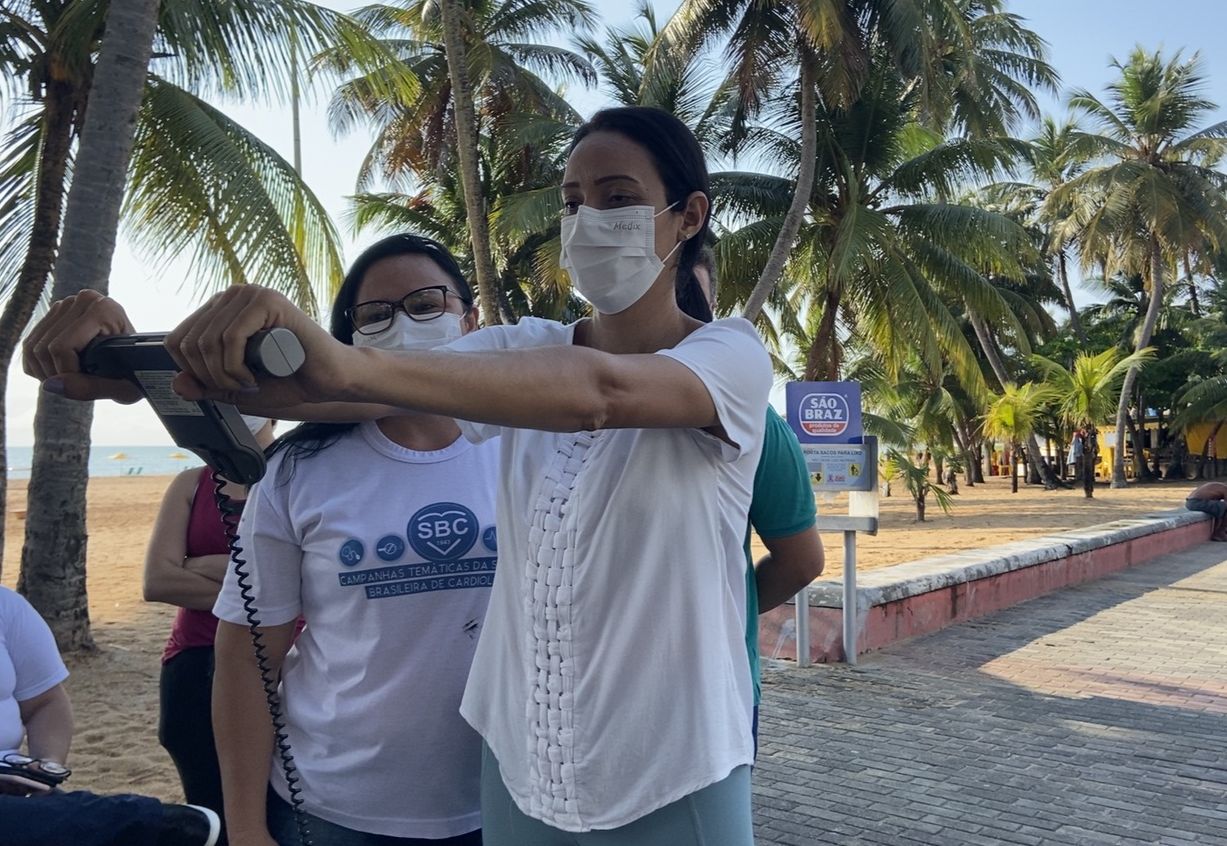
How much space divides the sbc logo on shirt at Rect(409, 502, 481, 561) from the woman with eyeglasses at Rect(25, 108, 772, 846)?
1.14ft

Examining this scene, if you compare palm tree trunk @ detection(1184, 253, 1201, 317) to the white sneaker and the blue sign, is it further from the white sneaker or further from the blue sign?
the white sneaker

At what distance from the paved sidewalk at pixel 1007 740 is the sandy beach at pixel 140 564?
181 cm

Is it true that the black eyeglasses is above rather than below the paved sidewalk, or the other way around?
above

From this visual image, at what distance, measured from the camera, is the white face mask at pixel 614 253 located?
5.11 feet

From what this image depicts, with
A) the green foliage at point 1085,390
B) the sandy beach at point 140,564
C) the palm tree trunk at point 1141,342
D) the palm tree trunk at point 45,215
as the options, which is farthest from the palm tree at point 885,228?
the palm tree trunk at point 1141,342

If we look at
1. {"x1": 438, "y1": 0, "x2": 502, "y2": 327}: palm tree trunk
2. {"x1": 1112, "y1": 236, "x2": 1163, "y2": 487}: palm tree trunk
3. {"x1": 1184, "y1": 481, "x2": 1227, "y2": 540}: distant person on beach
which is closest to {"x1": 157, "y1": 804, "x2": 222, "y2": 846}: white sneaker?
{"x1": 438, "y1": 0, "x2": 502, "y2": 327}: palm tree trunk

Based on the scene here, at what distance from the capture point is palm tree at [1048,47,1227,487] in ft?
99.3

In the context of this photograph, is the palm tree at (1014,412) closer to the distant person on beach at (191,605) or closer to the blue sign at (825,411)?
the blue sign at (825,411)

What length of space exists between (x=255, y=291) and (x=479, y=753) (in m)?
1.24

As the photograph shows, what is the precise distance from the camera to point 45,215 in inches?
365

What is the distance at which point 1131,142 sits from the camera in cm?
3200

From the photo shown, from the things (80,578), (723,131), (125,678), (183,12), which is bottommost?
(125,678)

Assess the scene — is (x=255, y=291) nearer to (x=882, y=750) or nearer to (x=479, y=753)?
(x=479, y=753)

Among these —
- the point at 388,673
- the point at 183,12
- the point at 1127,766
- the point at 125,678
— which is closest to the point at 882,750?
the point at 1127,766
